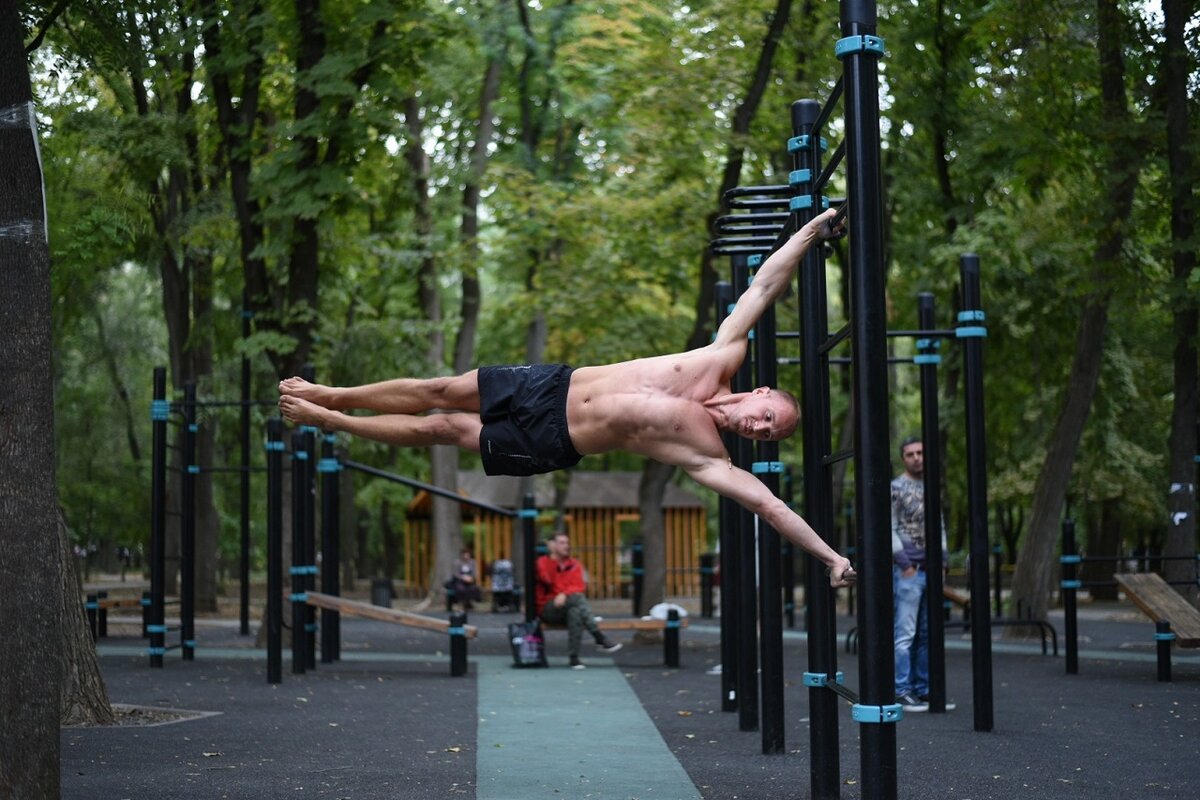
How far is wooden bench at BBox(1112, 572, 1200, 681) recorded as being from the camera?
11695mm

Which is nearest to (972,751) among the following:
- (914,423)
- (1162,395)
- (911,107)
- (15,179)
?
(15,179)

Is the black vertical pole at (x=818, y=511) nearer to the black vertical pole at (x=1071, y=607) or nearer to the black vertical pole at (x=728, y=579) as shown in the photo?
the black vertical pole at (x=728, y=579)

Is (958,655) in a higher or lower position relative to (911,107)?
lower

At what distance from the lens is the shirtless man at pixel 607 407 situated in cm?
593

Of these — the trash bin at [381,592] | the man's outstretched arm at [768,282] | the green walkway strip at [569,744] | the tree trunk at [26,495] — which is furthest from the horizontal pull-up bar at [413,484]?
the trash bin at [381,592]

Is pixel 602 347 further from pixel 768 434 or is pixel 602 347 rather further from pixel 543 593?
pixel 768 434

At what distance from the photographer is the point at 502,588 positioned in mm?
27391

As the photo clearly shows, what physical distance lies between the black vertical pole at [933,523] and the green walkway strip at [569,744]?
6.82 ft

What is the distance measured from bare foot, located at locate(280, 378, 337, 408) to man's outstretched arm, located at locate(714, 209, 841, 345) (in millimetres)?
1786

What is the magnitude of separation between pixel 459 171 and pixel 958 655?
1149 cm

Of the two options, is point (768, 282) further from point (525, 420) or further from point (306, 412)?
point (306, 412)

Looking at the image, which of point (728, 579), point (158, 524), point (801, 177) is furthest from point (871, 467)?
point (158, 524)

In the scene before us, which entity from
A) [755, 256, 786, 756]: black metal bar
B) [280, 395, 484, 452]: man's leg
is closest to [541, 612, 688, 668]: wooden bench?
[755, 256, 786, 756]: black metal bar

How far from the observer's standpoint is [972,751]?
27.8ft
